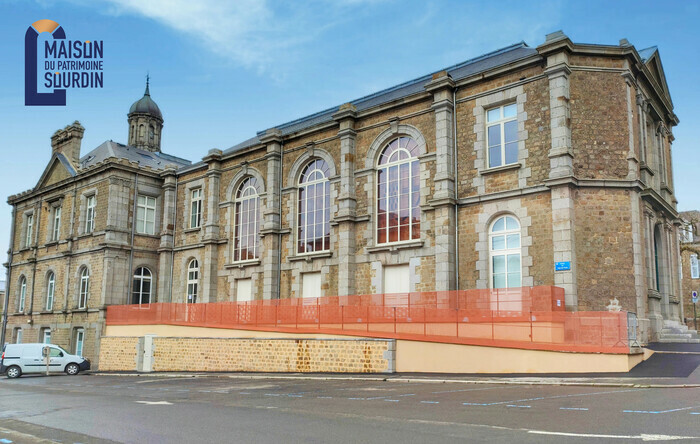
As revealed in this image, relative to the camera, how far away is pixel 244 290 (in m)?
28.0

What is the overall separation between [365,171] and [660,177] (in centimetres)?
1113

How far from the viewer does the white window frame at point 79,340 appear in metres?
31.2

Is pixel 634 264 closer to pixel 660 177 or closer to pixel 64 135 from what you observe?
pixel 660 177

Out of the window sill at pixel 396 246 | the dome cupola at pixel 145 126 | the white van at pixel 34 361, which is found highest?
the dome cupola at pixel 145 126

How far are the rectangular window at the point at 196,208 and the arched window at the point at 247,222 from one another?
10.1ft

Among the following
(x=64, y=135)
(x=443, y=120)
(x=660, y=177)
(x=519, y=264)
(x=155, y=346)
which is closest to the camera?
(x=519, y=264)

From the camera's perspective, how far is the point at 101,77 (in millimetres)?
23828

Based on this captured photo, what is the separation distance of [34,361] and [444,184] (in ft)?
65.6

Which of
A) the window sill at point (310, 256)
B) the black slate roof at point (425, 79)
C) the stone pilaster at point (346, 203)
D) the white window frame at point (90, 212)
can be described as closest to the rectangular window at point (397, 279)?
the stone pilaster at point (346, 203)

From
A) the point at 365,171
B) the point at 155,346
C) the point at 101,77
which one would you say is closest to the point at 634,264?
the point at 365,171

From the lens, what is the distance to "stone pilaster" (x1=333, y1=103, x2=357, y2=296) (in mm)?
23250

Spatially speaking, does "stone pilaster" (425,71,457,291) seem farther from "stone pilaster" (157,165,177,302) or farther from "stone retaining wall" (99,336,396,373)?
"stone pilaster" (157,165,177,302)

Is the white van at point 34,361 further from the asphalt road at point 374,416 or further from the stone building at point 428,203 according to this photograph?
the asphalt road at point 374,416

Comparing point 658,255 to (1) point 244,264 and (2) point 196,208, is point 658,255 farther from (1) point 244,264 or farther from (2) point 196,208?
(2) point 196,208
